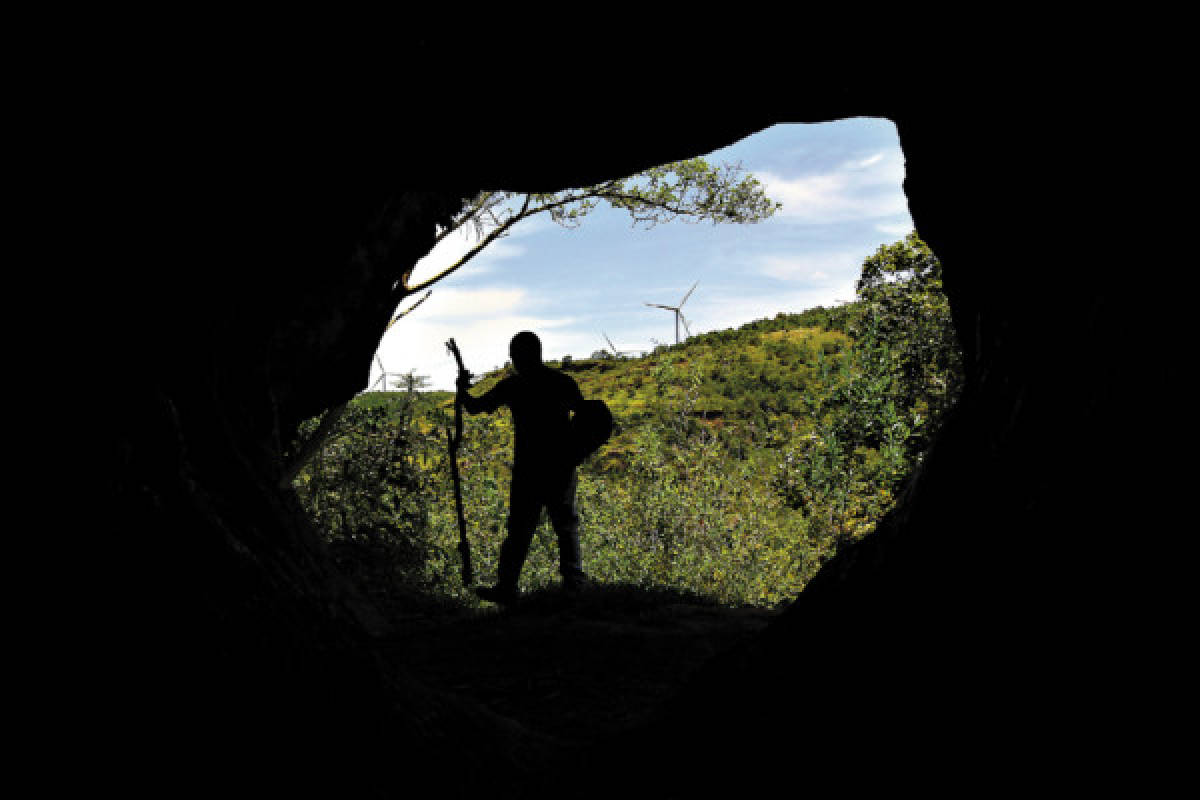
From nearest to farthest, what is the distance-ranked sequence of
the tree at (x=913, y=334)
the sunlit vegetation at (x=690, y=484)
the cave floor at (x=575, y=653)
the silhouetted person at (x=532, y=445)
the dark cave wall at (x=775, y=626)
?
the dark cave wall at (x=775, y=626), the cave floor at (x=575, y=653), the silhouetted person at (x=532, y=445), the sunlit vegetation at (x=690, y=484), the tree at (x=913, y=334)

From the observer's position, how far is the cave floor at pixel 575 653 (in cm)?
388

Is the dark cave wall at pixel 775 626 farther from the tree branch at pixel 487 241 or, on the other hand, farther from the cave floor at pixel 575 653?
the tree branch at pixel 487 241

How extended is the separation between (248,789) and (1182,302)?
2.82 meters

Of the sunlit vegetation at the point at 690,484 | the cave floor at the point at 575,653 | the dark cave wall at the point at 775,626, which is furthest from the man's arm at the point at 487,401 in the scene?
the sunlit vegetation at the point at 690,484

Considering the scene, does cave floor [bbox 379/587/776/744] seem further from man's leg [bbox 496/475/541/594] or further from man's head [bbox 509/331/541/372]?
man's head [bbox 509/331/541/372]

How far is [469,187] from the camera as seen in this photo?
4.46 meters

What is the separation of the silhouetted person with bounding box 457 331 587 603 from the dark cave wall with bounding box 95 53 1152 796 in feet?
8.03

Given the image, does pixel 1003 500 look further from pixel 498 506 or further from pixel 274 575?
pixel 498 506

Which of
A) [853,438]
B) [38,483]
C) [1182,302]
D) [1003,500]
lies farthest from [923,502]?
[853,438]

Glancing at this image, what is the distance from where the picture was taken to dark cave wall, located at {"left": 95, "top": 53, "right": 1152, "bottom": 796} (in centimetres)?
189

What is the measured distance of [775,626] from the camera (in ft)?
10.7

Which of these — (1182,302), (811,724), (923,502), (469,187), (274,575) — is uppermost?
(469,187)

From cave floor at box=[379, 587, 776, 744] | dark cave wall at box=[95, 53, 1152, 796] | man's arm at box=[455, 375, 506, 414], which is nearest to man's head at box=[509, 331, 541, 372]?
man's arm at box=[455, 375, 506, 414]

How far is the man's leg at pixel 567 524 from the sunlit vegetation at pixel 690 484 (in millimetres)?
1977
